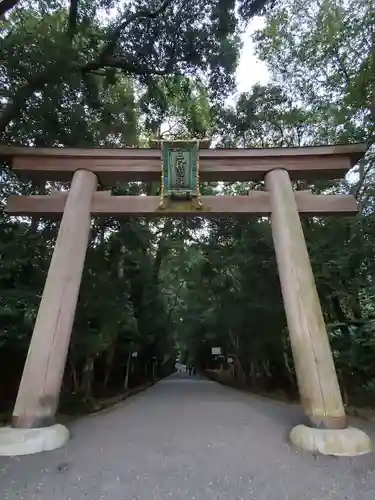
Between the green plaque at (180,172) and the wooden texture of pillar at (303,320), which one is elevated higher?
the green plaque at (180,172)

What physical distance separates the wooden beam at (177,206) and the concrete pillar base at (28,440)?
332 cm

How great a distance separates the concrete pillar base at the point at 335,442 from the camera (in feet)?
14.1


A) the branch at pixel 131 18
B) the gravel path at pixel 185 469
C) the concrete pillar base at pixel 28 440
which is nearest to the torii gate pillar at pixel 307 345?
the gravel path at pixel 185 469

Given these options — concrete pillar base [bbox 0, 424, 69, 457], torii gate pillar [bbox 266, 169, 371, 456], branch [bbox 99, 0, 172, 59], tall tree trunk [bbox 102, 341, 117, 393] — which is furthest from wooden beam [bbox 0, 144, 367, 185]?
tall tree trunk [bbox 102, 341, 117, 393]

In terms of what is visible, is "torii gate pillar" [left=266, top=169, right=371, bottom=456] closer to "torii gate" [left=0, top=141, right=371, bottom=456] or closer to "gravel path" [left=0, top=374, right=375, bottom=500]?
"torii gate" [left=0, top=141, right=371, bottom=456]

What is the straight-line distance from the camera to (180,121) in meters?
13.0

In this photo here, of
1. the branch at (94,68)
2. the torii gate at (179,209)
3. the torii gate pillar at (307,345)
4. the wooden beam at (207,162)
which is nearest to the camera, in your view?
the torii gate pillar at (307,345)

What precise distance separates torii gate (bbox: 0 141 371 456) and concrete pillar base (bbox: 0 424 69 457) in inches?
4.2

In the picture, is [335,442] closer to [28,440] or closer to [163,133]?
[28,440]

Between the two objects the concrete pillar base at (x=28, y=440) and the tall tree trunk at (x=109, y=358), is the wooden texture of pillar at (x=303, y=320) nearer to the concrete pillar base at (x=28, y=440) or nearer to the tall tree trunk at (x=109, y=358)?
the concrete pillar base at (x=28, y=440)

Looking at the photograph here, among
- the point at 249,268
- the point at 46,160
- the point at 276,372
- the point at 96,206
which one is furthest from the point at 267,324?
the point at 46,160

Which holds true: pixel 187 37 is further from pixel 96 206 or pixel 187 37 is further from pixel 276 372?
pixel 276 372

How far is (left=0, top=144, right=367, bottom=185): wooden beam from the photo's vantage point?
651 cm

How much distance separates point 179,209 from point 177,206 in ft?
0.24
